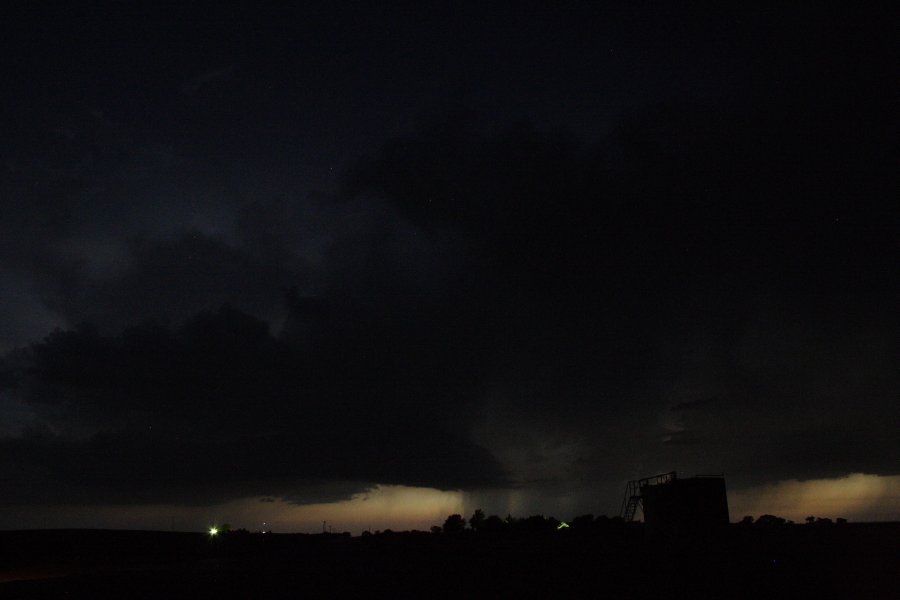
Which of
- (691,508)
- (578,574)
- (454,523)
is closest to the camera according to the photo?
(578,574)

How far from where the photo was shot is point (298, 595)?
33.3 metres

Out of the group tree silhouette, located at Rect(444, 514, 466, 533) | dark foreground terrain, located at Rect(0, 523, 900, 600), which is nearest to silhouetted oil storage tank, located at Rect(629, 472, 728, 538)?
dark foreground terrain, located at Rect(0, 523, 900, 600)

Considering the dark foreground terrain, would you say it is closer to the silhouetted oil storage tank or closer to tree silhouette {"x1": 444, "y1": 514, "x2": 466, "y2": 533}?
the silhouetted oil storage tank

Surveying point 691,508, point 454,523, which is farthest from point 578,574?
point 454,523

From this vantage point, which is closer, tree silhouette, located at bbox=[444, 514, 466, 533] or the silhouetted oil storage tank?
the silhouetted oil storage tank

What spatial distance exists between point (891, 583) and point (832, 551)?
1937 centimetres

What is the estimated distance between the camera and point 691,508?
52.2 meters

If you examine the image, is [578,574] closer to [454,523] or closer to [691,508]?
[691,508]

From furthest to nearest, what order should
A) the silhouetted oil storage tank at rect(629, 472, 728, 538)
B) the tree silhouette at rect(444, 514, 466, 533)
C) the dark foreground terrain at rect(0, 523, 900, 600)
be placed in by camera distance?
1. the tree silhouette at rect(444, 514, 466, 533)
2. the silhouetted oil storage tank at rect(629, 472, 728, 538)
3. the dark foreground terrain at rect(0, 523, 900, 600)

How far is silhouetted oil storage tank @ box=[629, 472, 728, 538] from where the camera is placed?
51594 millimetres

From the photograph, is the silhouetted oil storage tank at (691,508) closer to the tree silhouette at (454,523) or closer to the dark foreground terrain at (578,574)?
the dark foreground terrain at (578,574)

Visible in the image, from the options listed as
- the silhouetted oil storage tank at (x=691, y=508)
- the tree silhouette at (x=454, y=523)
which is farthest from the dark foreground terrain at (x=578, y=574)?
the tree silhouette at (x=454, y=523)

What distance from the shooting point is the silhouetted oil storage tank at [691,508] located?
51.6 m

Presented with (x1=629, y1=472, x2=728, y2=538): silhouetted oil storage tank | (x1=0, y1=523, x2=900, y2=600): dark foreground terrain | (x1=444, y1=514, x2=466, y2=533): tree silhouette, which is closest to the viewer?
(x1=0, y1=523, x2=900, y2=600): dark foreground terrain
